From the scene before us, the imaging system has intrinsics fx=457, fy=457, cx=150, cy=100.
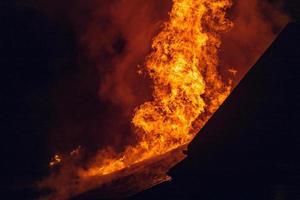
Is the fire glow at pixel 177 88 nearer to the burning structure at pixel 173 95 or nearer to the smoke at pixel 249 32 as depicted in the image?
the burning structure at pixel 173 95

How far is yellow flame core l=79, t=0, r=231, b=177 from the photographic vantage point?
18109 millimetres

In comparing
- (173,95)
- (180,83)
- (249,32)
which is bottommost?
(173,95)

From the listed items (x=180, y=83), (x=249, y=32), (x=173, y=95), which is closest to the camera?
(x=180, y=83)

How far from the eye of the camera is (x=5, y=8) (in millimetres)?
21656

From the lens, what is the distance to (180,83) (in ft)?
60.3

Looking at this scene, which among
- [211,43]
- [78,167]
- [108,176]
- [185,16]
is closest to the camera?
[108,176]

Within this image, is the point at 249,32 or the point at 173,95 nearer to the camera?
the point at 173,95

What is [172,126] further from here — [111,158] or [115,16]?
[115,16]

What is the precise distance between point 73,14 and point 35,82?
12.5 ft

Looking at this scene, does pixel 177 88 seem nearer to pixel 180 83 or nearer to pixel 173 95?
pixel 180 83

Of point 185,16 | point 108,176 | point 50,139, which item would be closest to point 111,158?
point 50,139

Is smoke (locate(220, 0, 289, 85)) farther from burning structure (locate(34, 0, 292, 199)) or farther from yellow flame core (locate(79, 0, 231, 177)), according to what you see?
yellow flame core (locate(79, 0, 231, 177))

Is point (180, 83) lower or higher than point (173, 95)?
higher

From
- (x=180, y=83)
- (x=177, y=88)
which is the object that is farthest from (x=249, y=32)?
(x=177, y=88)
